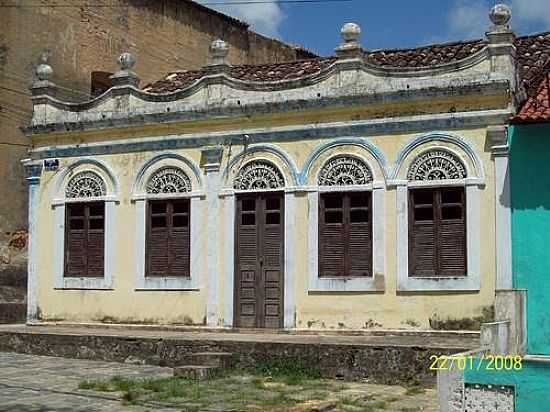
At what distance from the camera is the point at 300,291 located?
570 inches

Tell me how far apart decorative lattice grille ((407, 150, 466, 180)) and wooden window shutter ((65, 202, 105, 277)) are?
19.8 feet

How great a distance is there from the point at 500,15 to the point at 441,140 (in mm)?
2052

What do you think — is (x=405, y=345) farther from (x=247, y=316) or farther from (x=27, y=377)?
(x=27, y=377)

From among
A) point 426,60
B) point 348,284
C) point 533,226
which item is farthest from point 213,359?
point 426,60

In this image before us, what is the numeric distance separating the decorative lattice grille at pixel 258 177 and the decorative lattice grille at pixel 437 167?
2.33 metres

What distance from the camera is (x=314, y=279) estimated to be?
1432 cm

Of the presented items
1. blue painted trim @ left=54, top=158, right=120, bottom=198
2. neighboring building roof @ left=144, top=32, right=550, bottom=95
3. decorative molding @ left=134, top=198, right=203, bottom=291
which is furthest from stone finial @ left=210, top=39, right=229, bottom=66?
blue painted trim @ left=54, top=158, right=120, bottom=198

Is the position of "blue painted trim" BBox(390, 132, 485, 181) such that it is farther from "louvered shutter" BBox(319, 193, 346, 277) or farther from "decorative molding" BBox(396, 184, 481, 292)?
"louvered shutter" BBox(319, 193, 346, 277)

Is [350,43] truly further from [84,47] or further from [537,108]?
[84,47]

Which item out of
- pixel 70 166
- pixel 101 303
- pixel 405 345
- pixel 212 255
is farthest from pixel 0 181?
pixel 405 345

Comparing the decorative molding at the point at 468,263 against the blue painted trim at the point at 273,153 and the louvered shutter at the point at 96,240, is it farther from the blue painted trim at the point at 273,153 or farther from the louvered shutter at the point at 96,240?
the louvered shutter at the point at 96,240

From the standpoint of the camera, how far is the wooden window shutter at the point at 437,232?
43.9ft

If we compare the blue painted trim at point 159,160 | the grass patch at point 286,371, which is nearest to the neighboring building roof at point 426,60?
the blue painted trim at point 159,160

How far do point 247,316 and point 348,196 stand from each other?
8.88ft
